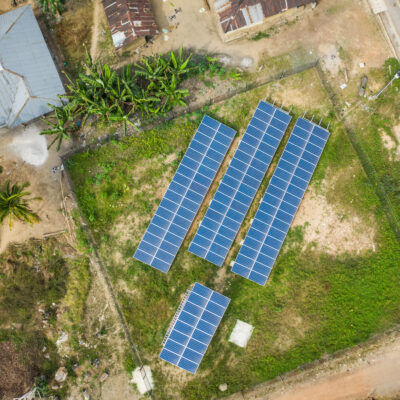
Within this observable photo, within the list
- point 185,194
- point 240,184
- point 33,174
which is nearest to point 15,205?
point 33,174

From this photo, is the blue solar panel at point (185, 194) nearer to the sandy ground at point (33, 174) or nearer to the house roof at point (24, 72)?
the sandy ground at point (33, 174)

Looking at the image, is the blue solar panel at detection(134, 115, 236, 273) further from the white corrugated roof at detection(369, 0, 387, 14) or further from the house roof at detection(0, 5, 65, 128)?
the white corrugated roof at detection(369, 0, 387, 14)

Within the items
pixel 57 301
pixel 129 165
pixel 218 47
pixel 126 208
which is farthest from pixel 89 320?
pixel 218 47

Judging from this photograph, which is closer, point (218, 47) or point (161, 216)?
point (161, 216)

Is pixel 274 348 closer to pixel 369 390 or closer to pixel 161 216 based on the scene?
pixel 369 390

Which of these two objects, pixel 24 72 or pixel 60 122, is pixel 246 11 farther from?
pixel 24 72

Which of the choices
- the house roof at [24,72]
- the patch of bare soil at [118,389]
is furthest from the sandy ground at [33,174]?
the patch of bare soil at [118,389]

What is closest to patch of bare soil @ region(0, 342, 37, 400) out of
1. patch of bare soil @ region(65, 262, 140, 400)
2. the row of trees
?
patch of bare soil @ region(65, 262, 140, 400)
